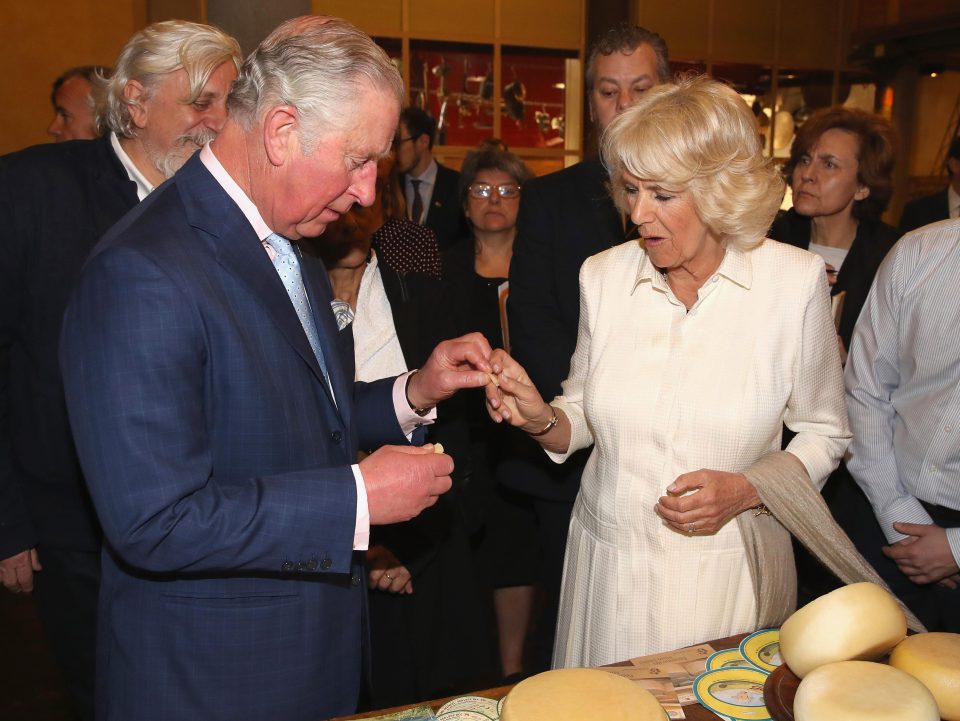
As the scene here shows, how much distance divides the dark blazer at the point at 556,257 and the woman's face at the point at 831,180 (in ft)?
3.67

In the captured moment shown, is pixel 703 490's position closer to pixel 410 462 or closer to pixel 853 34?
pixel 410 462

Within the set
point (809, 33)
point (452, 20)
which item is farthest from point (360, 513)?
point (809, 33)

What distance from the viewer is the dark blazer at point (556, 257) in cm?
296

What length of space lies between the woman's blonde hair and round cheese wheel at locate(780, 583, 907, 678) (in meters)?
1.06

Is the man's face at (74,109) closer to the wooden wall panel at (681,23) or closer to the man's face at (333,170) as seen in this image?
the man's face at (333,170)

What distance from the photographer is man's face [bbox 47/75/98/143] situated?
438 centimetres

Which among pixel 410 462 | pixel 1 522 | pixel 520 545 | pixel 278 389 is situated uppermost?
pixel 278 389

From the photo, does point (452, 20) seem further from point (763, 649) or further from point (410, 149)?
point (763, 649)

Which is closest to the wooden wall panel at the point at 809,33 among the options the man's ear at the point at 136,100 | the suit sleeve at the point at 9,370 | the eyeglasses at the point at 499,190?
the eyeglasses at the point at 499,190

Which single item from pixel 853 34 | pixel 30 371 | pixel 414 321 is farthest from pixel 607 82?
pixel 853 34

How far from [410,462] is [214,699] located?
1.86 feet

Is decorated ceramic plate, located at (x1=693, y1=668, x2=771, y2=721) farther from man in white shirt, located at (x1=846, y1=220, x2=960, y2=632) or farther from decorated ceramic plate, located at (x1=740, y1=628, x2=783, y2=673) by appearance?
man in white shirt, located at (x1=846, y1=220, x2=960, y2=632)

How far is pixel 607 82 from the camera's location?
302 centimetres

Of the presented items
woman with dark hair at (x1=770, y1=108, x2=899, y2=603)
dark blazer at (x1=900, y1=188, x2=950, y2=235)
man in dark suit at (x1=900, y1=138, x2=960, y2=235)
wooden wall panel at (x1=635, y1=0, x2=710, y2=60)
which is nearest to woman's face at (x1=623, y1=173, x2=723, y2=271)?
woman with dark hair at (x1=770, y1=108, x2=899, y2=603)
